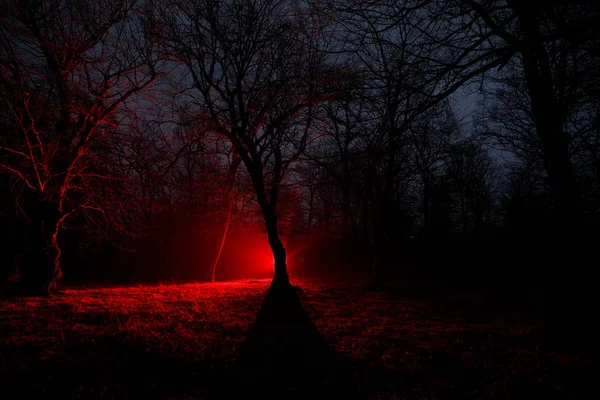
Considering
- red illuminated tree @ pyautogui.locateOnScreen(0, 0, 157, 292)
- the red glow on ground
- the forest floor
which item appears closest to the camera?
the forest floor

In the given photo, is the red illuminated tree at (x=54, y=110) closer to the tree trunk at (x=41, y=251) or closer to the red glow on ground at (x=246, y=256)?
the tree trunk at (x=41, y=251)

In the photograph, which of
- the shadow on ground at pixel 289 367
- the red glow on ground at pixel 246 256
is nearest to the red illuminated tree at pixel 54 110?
the shadow on ground at pixel 289 367

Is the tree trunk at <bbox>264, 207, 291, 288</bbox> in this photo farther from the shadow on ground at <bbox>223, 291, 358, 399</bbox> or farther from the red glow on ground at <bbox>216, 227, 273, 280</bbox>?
the red glow on ground at <bbox>216, 227, 273, 280</bbox>

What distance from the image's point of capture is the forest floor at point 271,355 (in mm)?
3342

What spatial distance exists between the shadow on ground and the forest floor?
0.01 meters

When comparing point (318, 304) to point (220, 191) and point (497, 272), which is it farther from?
point (497, 272)

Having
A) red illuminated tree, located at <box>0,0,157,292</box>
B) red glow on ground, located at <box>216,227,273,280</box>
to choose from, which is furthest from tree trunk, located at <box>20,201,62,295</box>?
red glow on ground, located at <box>216,227,273,280</box>

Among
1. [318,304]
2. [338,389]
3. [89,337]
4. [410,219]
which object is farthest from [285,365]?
[410,219]

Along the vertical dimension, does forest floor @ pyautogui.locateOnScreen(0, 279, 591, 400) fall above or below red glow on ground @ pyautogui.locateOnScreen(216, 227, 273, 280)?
below

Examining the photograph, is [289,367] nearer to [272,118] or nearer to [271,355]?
[271,355]

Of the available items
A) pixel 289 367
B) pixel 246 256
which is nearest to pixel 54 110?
pixel 289 367

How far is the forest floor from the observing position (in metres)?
3.34

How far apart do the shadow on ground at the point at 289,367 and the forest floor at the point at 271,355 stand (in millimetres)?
14

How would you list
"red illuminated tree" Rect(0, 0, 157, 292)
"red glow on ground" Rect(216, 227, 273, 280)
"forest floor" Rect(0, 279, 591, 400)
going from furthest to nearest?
1. "red glow on ground" Rect(216, 227, 273, 280)
2. "red illuminated tree" Rect(0, 0, 157, 292)
3. "forest floor" Rect(0, 279, 591, 400)
